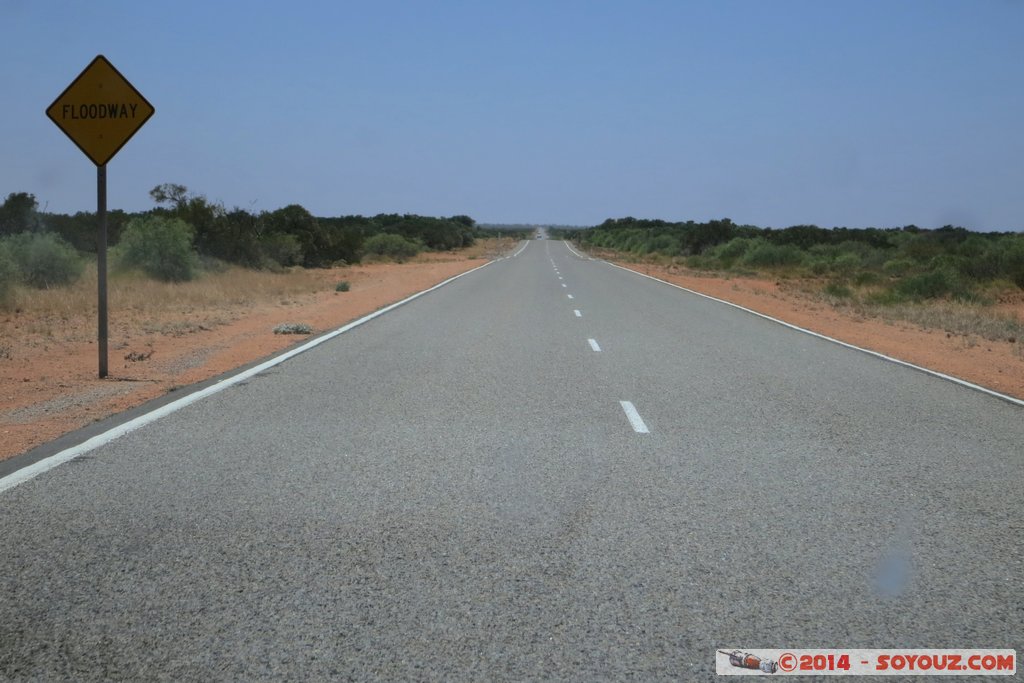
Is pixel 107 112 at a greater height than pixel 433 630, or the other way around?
pixel 107 112

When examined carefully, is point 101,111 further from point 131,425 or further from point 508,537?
point 508,537

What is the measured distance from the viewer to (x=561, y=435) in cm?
886

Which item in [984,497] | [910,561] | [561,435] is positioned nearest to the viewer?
[910,561]

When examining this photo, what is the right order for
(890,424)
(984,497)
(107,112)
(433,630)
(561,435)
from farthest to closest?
(107,112) → (890,424) → (561,435) → (984,497) → (433,630)

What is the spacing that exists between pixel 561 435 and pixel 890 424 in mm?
3540

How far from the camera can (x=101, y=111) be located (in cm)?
1163

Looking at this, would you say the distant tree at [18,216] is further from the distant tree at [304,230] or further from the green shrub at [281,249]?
the distant tree at [304,230]

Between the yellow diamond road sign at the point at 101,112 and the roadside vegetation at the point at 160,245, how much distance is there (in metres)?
12.7

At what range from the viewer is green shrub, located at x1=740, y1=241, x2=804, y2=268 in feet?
220

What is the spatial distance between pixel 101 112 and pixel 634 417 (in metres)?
7.40

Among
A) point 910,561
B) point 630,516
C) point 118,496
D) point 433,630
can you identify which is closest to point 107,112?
point 118,496

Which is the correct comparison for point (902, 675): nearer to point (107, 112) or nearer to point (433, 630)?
point (433, 630)

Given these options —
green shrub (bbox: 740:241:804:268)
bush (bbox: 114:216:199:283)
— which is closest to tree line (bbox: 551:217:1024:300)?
green shrub (bbox: 740:241:804:268)

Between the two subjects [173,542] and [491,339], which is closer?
[173,542]
